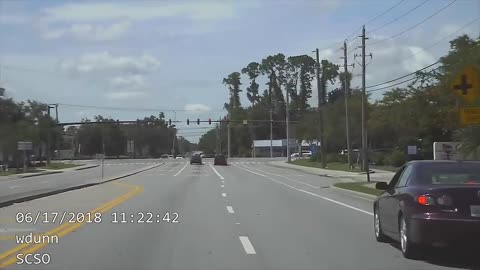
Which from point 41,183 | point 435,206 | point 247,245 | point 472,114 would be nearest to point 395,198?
point 435,206

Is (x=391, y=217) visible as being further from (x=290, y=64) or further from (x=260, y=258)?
(x=290, y=64)

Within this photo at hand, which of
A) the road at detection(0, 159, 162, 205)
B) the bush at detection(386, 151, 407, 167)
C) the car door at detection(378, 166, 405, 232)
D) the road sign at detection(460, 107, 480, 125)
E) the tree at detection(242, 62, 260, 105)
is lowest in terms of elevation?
the road at detection(0, 159, 162, 205)

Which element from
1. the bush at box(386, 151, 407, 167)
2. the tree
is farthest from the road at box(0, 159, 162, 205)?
the tree

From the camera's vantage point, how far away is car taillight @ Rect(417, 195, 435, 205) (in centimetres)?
1013

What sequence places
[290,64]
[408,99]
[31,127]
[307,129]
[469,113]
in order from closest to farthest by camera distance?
[469,113] < [408,99] < [31,127] < [307,129] < [290,64]

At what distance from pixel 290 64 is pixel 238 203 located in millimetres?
133384

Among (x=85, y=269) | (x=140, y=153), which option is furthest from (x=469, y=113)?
(x=140, y=153)

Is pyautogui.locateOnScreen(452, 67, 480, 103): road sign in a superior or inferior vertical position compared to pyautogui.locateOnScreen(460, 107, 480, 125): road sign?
superior

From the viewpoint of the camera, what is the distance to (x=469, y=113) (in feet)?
65.6

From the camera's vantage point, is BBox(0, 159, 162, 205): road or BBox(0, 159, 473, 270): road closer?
BBox(0, 159, 473, 270): road

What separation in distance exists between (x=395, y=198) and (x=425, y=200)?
3.85ft

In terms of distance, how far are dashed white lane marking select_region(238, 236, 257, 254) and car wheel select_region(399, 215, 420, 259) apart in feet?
7.91

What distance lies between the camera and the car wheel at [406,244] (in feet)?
34.3

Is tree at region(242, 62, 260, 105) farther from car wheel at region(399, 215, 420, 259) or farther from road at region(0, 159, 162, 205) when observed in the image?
car wheel at region(399, 215, 420, 259)
